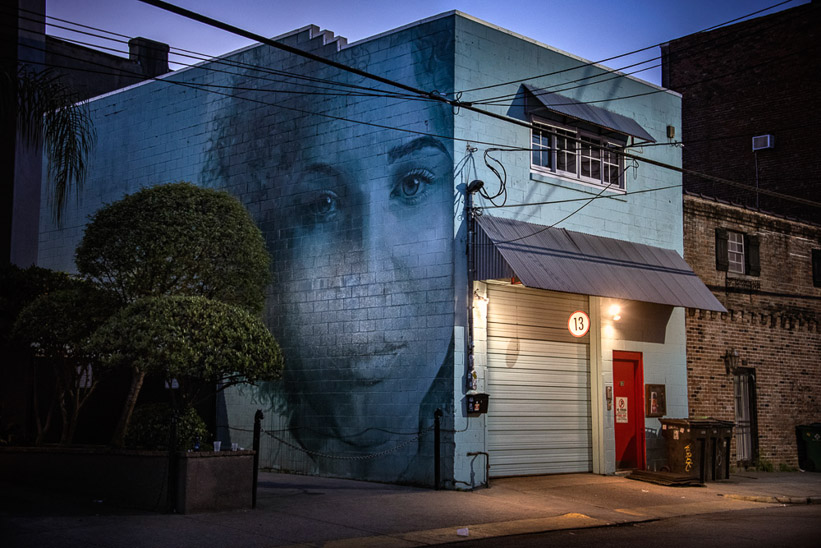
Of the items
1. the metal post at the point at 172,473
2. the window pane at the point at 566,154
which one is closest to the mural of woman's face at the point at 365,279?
the window pane at the point at 566,154

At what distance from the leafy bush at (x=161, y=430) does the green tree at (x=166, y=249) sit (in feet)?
3.29

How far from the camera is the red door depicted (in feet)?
57.3

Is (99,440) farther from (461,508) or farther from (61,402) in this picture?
(461,508)

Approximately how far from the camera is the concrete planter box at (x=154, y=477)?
37.2 ft

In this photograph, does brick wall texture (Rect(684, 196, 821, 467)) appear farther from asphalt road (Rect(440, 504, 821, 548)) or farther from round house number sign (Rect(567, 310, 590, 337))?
asphalt road (Rect(440, 504, 821, 548))

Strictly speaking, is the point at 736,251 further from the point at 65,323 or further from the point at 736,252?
the point at 65,323

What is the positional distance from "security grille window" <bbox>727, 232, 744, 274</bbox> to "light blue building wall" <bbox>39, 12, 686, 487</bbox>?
1.88 metres

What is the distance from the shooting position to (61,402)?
44.9ft

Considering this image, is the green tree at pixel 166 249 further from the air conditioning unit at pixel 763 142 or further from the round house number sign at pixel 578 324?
the air conditioning unit at pixel 763 142

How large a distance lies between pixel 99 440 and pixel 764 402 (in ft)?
47.0

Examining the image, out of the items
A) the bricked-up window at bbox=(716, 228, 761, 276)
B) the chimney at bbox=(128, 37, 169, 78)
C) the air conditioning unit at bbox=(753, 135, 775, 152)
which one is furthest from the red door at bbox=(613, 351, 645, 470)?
the chimney at bbox=(128, 37, 169, 78)

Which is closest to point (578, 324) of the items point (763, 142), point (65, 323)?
point (65, 323)

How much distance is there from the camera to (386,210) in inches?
629

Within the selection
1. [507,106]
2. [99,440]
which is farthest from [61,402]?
[507,106]
